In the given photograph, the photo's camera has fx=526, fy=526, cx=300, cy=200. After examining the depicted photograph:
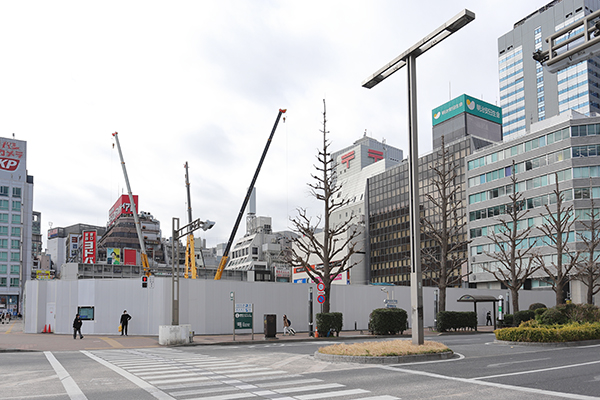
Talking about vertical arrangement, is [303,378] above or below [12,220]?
below

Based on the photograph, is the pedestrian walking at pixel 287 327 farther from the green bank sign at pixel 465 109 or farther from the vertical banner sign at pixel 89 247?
the green bank sign at pixel 465 109

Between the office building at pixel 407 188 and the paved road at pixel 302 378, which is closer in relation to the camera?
the paved road at pixel 302 378

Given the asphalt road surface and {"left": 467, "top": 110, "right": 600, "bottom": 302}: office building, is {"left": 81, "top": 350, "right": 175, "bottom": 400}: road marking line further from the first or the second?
{"left": 467, "top": 110, "right": 600, "bottom": 302}: office building

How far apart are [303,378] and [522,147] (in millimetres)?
68745

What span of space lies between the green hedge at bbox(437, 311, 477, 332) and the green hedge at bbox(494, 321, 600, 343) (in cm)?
1303

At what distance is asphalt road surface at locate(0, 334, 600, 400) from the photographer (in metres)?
10.6

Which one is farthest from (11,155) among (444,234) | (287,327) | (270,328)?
(444,234)

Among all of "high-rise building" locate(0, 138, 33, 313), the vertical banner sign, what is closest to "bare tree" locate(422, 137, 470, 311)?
the vertical banner sign

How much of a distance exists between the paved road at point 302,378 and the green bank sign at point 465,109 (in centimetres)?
9167

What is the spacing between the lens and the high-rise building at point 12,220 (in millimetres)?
106688

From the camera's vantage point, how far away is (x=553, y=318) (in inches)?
1032

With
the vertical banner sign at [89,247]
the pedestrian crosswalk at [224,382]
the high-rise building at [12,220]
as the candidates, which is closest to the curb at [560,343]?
the pedestrian crosswalk at [224,382]

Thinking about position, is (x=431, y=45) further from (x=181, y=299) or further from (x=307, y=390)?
(x=181, y=299)

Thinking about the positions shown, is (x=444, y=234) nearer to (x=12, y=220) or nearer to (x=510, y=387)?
(x=510, y=387)
